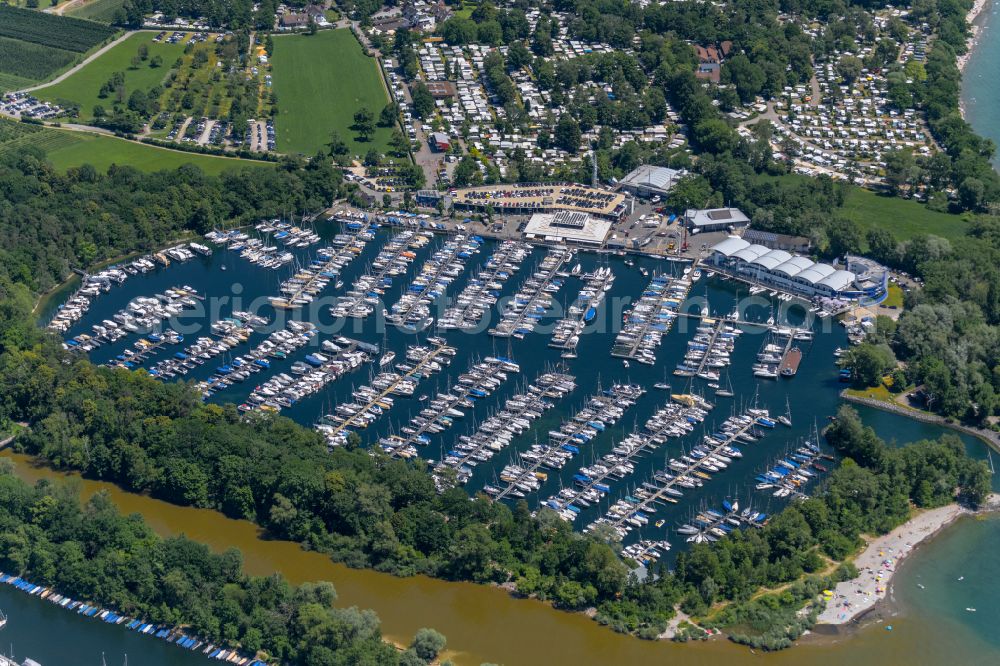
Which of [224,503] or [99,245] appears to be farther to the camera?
[99,245]

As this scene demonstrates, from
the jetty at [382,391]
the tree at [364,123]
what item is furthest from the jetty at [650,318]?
the tree at [364,123]

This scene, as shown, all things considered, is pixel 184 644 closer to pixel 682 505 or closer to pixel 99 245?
pixel 682 505

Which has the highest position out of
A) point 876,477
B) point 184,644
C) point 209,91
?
point 209,91

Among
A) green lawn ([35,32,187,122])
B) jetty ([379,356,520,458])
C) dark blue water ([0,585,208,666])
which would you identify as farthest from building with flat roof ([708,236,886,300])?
green lawn ([35,32,187,122])

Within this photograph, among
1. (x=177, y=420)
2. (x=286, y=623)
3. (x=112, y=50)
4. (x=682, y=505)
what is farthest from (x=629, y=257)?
(x=112, y=50)

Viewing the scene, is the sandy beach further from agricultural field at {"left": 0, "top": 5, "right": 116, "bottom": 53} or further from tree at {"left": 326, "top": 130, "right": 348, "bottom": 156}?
agricultural field at {"left": 0, "top": 5, "right": 116, "bottom": 53}

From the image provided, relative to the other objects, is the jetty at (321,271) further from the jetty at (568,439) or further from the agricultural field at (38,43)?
the agricultural field at (38,43)
